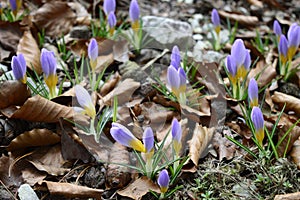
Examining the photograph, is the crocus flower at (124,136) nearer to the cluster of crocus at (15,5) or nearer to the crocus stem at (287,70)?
the crocus stem at (287,70)

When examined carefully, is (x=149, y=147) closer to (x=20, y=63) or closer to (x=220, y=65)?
(x=20, y=63)

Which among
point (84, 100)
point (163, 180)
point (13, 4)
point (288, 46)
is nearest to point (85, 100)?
point (84, 100)

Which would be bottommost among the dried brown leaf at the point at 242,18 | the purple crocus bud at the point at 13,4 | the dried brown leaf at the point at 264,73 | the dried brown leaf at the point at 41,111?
the dried brown leaf at the point at 264,73

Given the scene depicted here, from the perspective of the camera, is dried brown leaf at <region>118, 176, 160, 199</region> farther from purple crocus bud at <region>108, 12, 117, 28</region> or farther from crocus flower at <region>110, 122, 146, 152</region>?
purple crocus bud at <region>108, 12, 117, 28</region>

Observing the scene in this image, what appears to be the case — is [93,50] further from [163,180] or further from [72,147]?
[163,180]

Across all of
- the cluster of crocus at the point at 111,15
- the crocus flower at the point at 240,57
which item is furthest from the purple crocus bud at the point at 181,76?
the cluster of crocus at the point at 111,15

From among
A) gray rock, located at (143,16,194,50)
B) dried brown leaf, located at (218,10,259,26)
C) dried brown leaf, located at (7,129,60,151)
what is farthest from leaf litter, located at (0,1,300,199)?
dried brown leaf, located at (218,10,259,26)

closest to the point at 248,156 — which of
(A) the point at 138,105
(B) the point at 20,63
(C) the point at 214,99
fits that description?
(C) the point at 214,99
